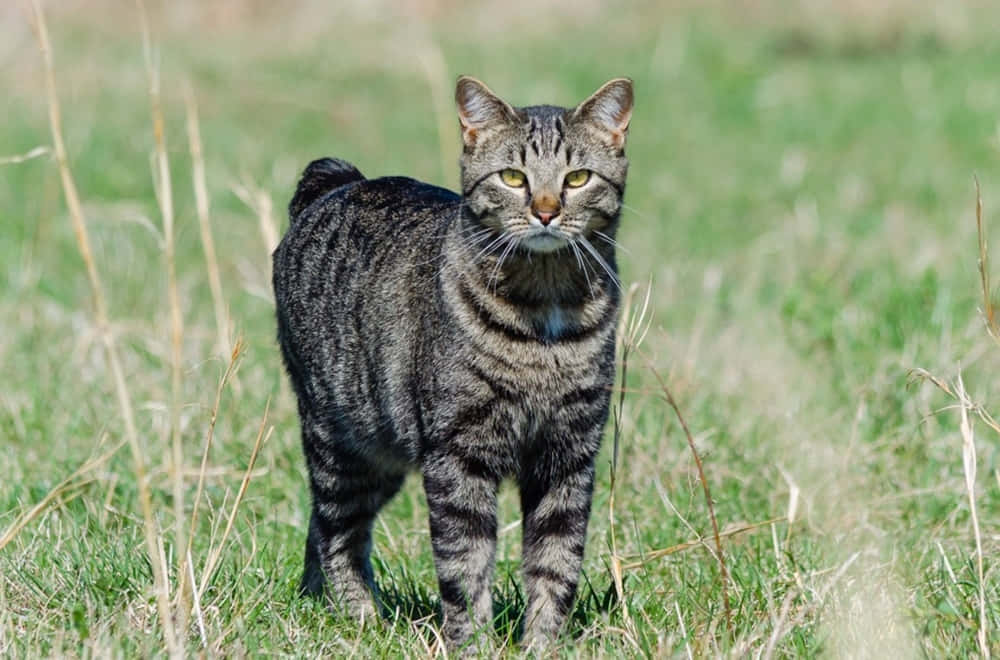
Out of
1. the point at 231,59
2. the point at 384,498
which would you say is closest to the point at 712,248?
the point at 384,498

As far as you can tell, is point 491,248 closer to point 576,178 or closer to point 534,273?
point 534,273

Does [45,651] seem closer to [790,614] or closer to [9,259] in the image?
[790,614]

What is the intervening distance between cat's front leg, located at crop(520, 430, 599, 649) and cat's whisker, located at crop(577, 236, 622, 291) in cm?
37

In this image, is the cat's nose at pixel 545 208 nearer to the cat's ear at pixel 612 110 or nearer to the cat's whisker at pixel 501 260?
the cat's whisker at pixel 501 260

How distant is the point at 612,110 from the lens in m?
3.38

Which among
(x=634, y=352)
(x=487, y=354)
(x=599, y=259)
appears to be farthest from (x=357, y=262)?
(x=634, y=352)

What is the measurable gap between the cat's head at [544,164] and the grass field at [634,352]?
0.39 metres

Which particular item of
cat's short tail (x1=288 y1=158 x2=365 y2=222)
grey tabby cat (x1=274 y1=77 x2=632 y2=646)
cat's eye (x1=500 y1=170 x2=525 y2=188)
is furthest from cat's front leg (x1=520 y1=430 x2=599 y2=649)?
cat's short tail (x1=288 y1=158 x2=365 y2=222)

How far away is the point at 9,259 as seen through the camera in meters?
6.42

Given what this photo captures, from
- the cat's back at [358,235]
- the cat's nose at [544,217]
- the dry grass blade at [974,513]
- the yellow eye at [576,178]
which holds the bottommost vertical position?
the dry grass blade at [974,513]

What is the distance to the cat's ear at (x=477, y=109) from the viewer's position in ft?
11.0

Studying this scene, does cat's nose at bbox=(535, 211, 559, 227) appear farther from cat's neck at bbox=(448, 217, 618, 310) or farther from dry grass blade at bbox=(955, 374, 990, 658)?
dry grass blade at bbox=(955, 374, 990, 658)

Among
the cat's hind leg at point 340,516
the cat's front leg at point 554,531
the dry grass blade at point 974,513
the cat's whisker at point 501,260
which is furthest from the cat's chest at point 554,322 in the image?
the dry grass blade at point 974,513

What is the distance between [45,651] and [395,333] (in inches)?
42.7
